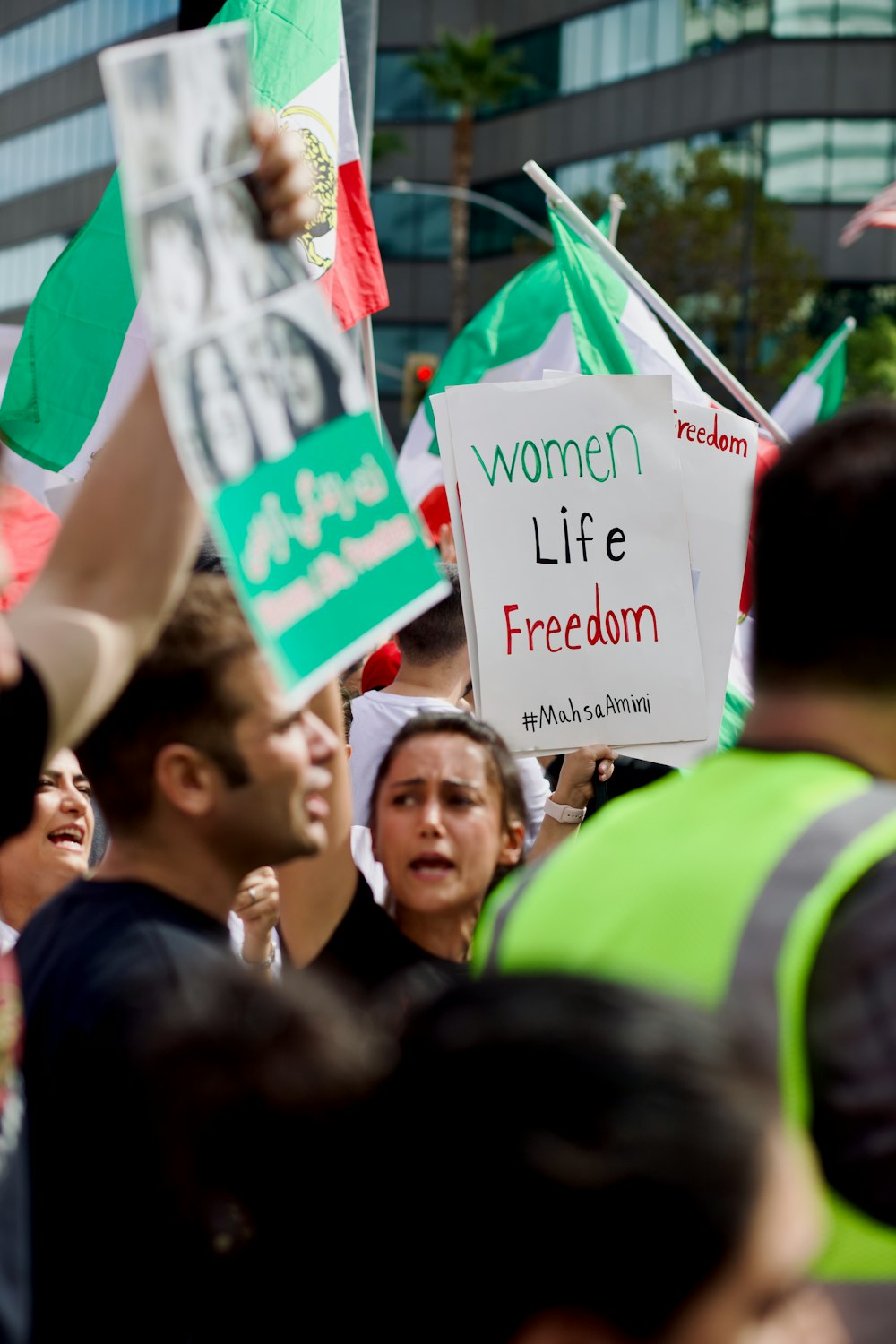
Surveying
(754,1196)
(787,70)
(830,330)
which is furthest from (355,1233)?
(787,70)

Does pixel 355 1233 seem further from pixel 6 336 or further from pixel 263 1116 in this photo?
pixel 6 336

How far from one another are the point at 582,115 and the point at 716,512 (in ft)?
121

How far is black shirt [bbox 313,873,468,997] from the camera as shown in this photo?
8.03 ft

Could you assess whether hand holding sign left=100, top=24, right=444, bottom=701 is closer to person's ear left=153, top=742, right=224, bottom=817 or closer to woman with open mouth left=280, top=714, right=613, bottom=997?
person's ear left=153, top=742, right=224, bottom=817

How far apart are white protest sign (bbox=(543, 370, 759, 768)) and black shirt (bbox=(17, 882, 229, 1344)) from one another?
2.45m

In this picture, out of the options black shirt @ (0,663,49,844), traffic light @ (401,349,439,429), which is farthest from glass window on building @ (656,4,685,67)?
black shirt @ (0,663,49,844)

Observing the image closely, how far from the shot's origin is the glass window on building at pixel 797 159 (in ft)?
115

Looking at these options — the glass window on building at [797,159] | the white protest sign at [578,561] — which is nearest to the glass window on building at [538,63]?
the glass window on building at [797,159]

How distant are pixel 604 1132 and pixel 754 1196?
4.5 inches

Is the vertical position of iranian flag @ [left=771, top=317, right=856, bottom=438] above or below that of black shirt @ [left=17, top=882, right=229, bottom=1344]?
below

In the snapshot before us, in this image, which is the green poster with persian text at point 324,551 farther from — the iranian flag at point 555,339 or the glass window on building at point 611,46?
the glass window on building at point 611,46

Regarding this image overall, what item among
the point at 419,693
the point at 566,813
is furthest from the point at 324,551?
the point at 419,693

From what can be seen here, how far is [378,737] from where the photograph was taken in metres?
4.04

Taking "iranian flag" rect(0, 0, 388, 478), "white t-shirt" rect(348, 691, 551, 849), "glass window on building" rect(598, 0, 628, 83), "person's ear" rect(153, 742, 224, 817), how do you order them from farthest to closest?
"glass window on building" rect(598, 0, 628, 83)
"iranian flag" rect(0, 0, 388, 478)
"white t-shirt" rect(348, 691, 551, 849)
"person's ear" rect(153, 742, 224, 817)
